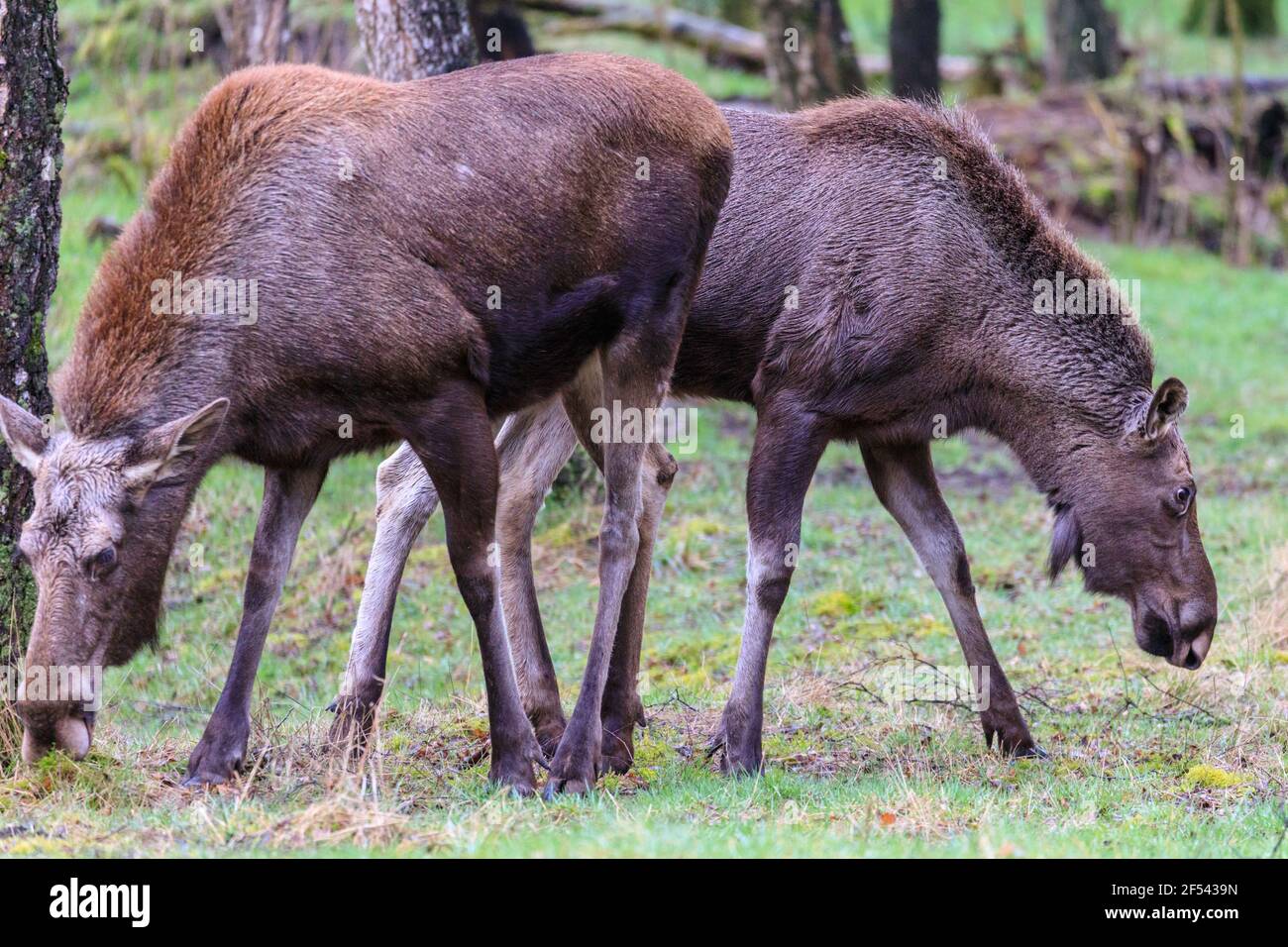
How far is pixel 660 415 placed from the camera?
7.35 meters

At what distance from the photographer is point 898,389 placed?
23.9 ft

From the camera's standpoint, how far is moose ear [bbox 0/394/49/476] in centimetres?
558

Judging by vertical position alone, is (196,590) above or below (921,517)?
below

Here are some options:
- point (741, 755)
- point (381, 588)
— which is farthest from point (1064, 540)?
point (381, 588)

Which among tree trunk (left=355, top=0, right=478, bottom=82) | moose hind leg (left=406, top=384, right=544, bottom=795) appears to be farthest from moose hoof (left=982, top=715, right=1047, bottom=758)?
tree trunk (left=355, top=0, right=478, bottom=82)

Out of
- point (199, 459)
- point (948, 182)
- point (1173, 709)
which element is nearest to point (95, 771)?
point (199, 459)

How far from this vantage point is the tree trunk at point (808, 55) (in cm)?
1514

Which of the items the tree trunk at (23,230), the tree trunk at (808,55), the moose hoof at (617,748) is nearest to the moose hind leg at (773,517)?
the moose hoof at (617,748)

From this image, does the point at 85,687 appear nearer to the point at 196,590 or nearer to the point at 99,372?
the point at 99,372

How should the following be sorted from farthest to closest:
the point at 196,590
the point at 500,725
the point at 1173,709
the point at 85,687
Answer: the point at 196,590
the point at 1173,709
the point at 500,725
the point at 85,687

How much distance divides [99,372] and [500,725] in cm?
201

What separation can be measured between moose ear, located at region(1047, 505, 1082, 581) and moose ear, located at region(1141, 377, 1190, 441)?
A: 1.70 feet

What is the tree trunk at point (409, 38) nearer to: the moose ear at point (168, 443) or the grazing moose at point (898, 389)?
the grazing moose at point (898, 389)
